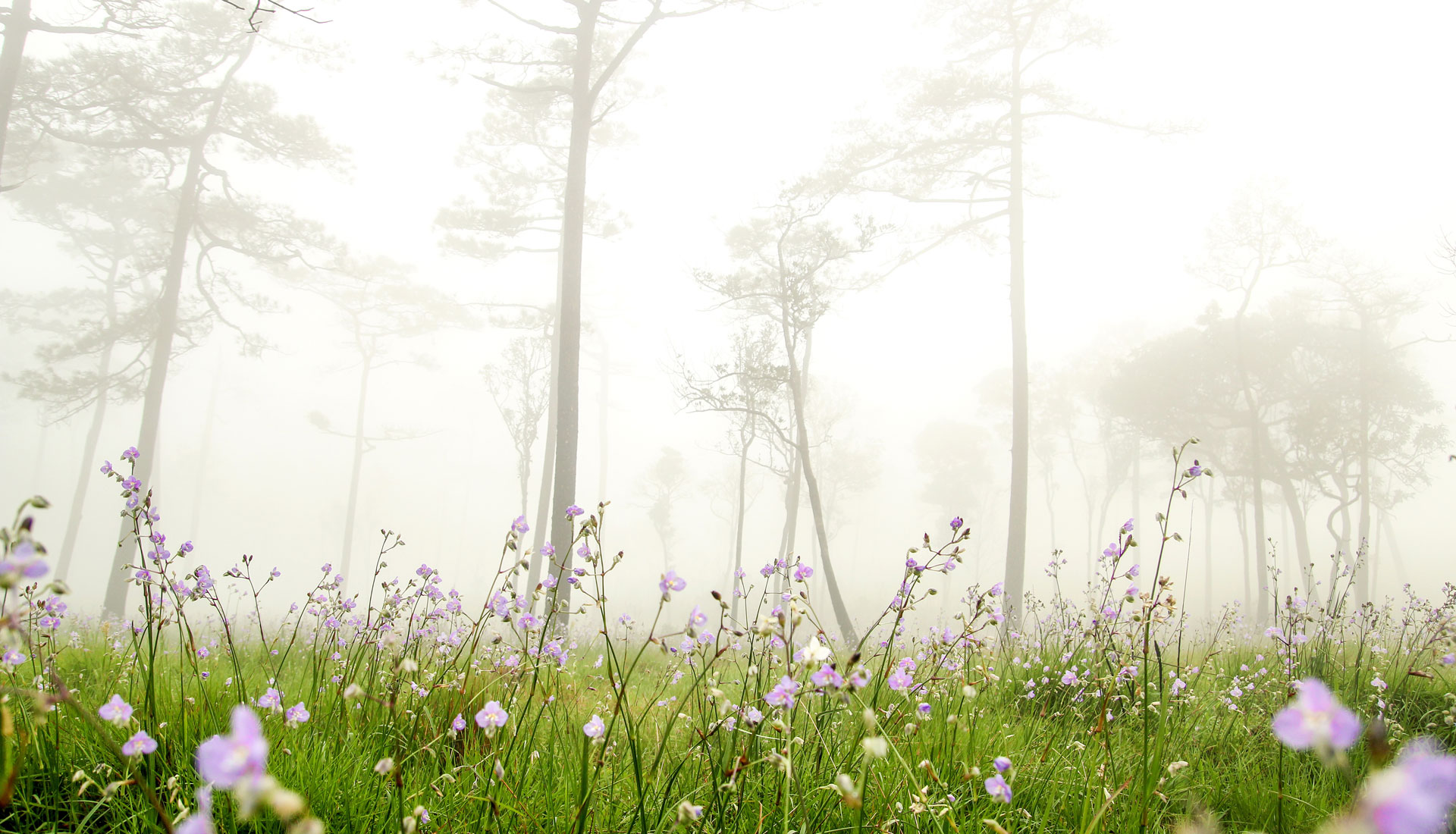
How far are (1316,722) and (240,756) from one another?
3.14ft

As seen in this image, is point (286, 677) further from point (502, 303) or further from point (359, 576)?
point (359, 576)

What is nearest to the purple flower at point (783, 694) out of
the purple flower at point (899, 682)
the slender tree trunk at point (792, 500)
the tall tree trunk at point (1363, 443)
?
the purple flower at point (899, 682)

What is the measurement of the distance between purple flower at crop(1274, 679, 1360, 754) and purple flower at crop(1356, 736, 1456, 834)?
0.18ft

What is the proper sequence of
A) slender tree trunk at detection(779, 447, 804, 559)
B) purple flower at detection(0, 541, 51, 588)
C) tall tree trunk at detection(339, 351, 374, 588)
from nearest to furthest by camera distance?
purple flower at detection(0, 541, 51, 588)
slender tree trunk at detection(779, 447, 804, 559)
tall tree trunk at detection(339, 351, 374, 588)

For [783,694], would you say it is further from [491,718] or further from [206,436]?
[206,436]

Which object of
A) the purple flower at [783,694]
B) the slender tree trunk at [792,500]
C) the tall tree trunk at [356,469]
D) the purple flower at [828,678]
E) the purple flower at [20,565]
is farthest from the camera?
the tall tree trunk at [356,469]

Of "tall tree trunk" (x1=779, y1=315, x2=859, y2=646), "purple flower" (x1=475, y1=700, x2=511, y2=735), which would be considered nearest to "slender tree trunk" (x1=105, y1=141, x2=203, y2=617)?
"tall tree trunk" (x1=779, y1=315, x2=859, y2=646)

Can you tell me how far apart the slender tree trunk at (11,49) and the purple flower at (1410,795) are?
1487 cm

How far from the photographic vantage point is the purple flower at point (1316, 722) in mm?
514

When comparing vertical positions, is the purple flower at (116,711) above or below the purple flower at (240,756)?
below

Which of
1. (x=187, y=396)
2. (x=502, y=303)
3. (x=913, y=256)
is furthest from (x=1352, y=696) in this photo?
(x=187, y=396)

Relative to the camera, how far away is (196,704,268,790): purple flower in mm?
499

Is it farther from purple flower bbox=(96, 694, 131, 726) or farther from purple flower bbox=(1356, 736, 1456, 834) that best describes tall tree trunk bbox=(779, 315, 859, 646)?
purple flower bbox=(1356, 736, 1456, 834)

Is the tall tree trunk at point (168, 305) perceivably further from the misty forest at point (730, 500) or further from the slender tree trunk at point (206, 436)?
the slender tree trunk at point (206, 436)
